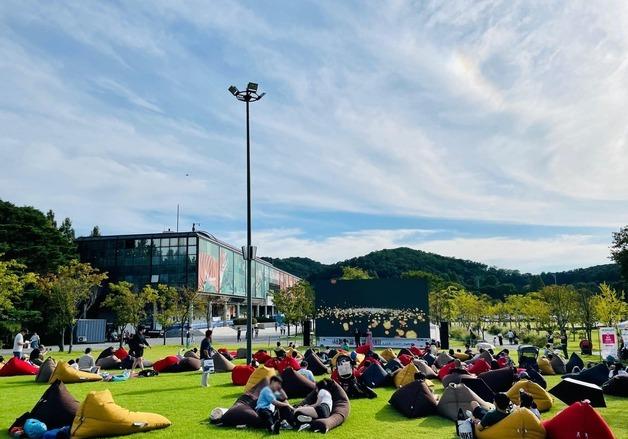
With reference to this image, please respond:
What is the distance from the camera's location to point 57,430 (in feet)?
28.1

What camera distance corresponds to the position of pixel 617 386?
42.2ft

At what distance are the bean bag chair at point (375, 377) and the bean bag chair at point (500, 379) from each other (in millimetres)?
3103

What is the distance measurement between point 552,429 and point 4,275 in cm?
3182

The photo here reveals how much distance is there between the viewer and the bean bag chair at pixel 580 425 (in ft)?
24.6

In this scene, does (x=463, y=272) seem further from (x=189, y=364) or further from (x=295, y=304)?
(x=189, y=364)

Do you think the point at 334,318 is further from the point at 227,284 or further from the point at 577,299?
the point at 227,284

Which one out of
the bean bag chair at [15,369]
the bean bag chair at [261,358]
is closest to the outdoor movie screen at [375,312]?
the bean bag chair at [261,358]

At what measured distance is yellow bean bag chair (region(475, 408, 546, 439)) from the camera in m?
7.75

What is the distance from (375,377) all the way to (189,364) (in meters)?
8.49

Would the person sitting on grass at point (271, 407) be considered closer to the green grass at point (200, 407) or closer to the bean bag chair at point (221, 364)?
the green grass at point (200, 407)

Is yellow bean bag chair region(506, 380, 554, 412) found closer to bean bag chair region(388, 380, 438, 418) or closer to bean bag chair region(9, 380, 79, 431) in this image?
bean bag chair region(388, 380, 438, 418)

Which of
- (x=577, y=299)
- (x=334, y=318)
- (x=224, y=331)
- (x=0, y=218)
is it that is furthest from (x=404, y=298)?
(x=0, y=218)

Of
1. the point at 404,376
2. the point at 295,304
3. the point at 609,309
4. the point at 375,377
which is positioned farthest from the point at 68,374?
the point at 609,309

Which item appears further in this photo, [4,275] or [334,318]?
[334,318]
